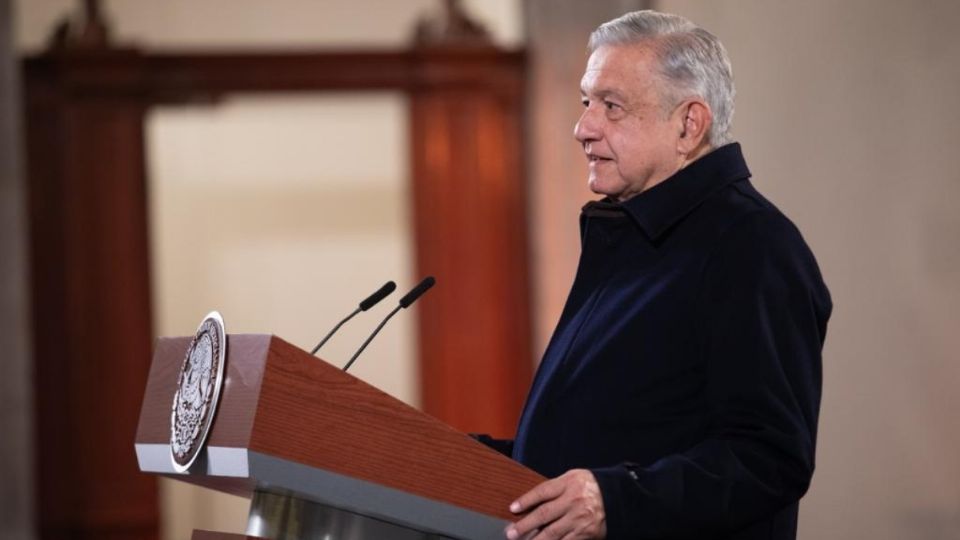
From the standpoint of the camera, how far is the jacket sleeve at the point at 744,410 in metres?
2.51

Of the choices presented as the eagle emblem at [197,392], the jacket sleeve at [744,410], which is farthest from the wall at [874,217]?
the eagle emblem at [197,392]

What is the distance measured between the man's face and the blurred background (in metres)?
4.42

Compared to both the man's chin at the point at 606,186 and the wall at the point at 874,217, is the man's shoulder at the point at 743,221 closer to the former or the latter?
the man's chin at the point at 606,186

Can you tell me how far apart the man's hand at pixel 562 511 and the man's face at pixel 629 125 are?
63 cm

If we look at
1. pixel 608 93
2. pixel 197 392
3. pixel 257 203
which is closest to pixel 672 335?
pixel 608 93

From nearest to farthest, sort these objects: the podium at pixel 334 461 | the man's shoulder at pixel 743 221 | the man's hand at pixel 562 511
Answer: the podium at pixel 334 461 < the man's hand at pixel 562 511 < the man's shoulder at pixel 743 221

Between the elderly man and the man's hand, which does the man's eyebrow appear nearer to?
the elderly man

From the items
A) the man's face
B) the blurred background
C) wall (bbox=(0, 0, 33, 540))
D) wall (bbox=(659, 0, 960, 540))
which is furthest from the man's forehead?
wall (bbox=(0, 0, 33, 540))

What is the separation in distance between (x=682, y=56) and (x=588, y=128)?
20cm

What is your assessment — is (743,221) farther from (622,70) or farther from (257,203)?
(257,203)

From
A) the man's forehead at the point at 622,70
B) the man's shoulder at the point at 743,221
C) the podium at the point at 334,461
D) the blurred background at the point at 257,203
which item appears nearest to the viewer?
the podium at the point at 334,461

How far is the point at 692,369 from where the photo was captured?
2674mm

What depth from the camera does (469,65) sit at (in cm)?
995

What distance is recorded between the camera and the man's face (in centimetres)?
287
